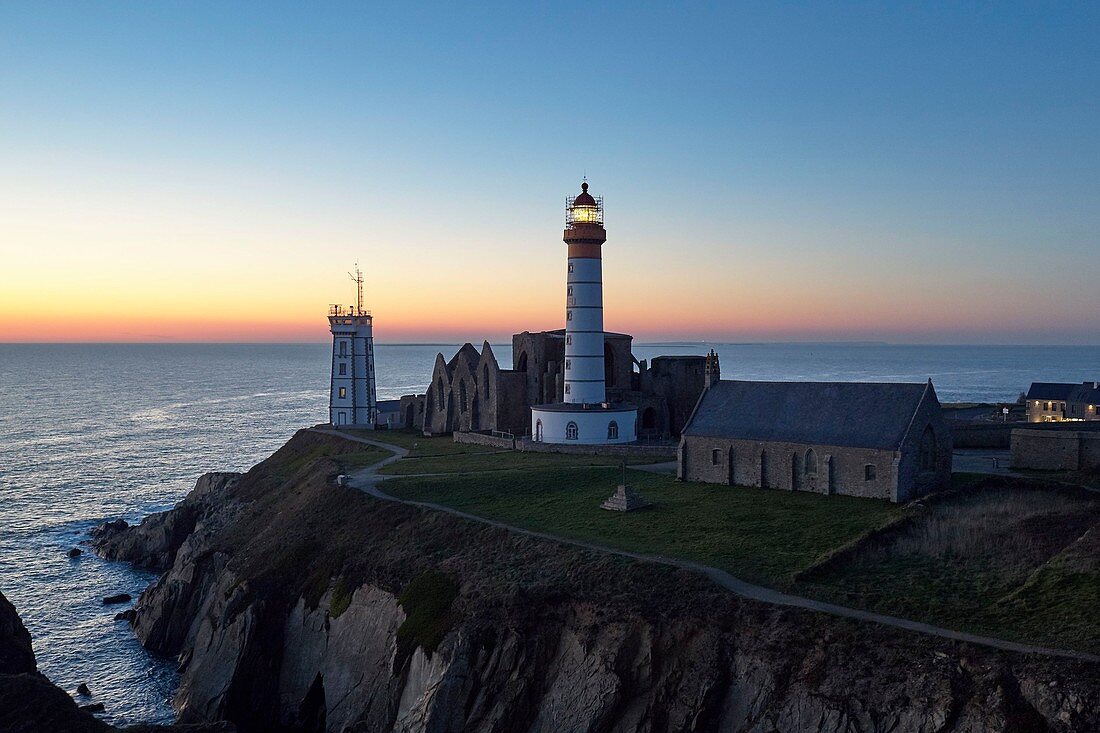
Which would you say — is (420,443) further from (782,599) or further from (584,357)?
(782,599)

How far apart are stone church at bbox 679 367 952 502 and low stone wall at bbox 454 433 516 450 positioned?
1789 centimetres

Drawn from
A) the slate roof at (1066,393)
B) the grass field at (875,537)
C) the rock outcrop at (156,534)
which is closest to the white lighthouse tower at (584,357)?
the grass field at (875,537)

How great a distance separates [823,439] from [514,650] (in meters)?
20.2

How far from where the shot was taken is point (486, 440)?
6438 cm

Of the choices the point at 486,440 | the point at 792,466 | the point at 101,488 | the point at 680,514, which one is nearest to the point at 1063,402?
the point at 792,466

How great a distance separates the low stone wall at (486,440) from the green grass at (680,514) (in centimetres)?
1165

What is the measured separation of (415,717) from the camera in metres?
30.3

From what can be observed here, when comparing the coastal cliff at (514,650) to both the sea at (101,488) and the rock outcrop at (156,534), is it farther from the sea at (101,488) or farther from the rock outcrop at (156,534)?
the rock outcrop at (156,534)

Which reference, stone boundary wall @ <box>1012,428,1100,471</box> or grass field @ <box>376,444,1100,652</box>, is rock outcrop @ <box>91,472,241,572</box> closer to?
grass field @ <box>376,444,1100,652</box>

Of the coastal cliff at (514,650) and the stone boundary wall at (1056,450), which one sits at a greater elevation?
the stone boundary wall at (1056,450)

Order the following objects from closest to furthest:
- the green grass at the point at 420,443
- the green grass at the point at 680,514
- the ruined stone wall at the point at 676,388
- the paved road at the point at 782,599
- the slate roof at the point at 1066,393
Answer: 1. the paved road at the point at 782,599
2. the green grass at the point at 680,514
3. the green grass at the point at 420,443
4. the ruined stone wall at the point at 676,388
5. the slate roof at the point at 1066,393

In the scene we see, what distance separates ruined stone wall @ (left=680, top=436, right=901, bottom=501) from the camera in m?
40.0

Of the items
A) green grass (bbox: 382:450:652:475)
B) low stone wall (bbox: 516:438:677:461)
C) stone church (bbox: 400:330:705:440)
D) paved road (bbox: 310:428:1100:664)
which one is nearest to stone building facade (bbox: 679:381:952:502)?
low stone wall (bbox: 516:438:677:461)

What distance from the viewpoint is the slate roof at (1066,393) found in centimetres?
7425
